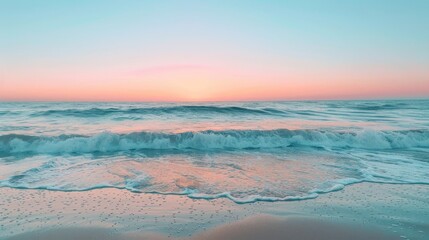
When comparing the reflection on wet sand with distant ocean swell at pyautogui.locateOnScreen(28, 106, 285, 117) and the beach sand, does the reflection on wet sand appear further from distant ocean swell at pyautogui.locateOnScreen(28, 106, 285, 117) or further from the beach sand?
distant ocean swell at pyautogui.locateOnScreen(28, 106, 285, 117)

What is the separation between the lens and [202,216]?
483 cm

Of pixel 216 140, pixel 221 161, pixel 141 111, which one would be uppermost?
pixel 141 111

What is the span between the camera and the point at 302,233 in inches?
169

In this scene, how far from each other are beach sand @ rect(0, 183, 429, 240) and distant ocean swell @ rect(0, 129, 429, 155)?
6.03 meters

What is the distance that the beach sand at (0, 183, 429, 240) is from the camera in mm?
4223

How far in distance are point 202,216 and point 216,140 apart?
8327 mm

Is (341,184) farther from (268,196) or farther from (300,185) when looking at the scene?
(268,196)

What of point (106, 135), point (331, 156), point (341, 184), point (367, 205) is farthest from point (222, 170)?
point (106, 135)

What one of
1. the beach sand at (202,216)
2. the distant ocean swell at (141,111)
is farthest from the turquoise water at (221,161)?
the distant ocean swell at (141,111)

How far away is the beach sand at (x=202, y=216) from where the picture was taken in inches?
166

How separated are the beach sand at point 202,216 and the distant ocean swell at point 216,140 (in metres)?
6.03

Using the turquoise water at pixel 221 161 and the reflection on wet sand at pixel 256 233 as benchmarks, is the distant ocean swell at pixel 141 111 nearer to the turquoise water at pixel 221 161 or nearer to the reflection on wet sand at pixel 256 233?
the turquoise water at pixel 221 161

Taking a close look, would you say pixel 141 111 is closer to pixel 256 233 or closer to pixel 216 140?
pixel 216 140

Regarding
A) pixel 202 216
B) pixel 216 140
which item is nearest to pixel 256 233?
pixel 202 216
